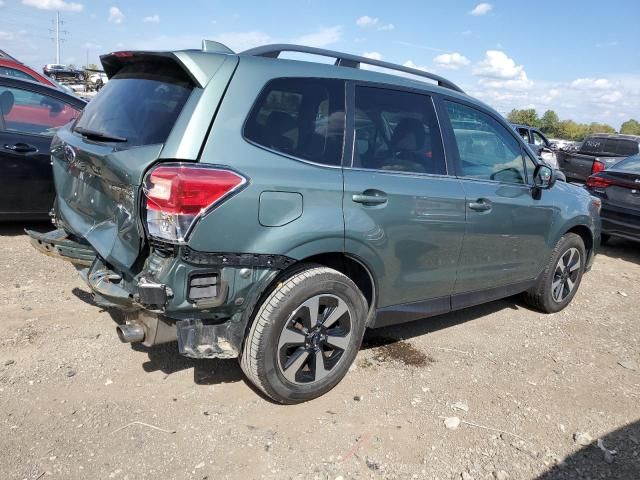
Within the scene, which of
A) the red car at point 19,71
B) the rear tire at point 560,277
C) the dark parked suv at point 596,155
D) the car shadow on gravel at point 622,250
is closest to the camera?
the rear tire at point 560,277

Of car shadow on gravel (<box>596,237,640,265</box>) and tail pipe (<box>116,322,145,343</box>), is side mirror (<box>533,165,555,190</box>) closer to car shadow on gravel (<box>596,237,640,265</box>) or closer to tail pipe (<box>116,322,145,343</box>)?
tail pipe (<box>116,322,145,343</box>)

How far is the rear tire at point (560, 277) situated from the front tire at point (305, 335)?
2.27 m

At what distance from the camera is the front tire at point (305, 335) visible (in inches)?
109

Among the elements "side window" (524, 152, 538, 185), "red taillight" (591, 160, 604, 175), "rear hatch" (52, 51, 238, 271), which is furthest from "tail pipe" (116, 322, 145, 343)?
"red taillight" (591, 160, 604, 175)

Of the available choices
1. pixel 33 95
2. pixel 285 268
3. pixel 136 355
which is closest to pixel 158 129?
pixel 285 268

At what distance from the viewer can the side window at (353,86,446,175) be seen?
3.12 metres

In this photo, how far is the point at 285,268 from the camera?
2.74 m

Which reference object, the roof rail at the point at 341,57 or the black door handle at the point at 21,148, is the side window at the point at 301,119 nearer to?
the roof rail at the point at 341,57

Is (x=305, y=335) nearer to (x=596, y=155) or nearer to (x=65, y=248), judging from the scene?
(x=65, y=248)

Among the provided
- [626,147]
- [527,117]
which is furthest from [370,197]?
[527,117]

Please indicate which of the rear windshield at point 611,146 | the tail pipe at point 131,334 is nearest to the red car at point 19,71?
the tail pipe at point 131,334

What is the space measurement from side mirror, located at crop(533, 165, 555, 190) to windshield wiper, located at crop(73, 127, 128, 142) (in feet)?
10.3

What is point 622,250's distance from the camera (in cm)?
780

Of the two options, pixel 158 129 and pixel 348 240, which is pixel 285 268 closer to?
pixel 348 240
